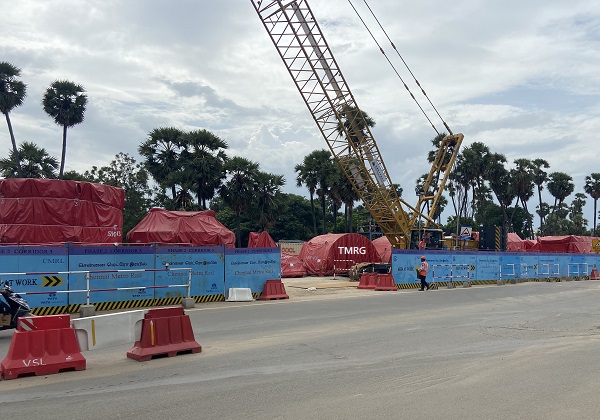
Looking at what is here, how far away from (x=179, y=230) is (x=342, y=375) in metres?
21.5

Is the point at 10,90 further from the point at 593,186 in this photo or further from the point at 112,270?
the point at 593,186

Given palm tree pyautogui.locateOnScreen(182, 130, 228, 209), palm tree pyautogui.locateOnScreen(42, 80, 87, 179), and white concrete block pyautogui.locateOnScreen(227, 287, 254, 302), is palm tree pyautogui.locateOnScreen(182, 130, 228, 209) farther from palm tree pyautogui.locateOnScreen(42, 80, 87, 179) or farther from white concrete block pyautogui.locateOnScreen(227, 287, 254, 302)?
white concrete block pyautogui.locateOnScreen(227, 287, 254, 302)

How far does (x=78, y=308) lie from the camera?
15953 millimetres

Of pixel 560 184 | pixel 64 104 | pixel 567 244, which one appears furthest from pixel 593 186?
pixel 64 104

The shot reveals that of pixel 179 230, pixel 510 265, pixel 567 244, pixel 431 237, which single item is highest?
pixel 179 230

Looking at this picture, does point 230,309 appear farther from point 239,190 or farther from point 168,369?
point 239,190

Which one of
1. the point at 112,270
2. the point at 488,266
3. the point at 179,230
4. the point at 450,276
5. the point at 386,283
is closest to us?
the point at 112,270

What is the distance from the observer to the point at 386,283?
26.0 m

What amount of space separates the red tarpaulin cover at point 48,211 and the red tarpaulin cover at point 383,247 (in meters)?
22.4

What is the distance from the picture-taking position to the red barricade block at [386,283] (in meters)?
25.9

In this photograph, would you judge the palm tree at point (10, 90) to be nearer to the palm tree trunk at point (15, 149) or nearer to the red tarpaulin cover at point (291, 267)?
the palm tree trunk at point (15, 149)

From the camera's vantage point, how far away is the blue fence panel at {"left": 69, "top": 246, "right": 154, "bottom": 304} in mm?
16188

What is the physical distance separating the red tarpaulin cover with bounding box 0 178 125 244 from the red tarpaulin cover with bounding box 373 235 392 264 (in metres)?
22.4

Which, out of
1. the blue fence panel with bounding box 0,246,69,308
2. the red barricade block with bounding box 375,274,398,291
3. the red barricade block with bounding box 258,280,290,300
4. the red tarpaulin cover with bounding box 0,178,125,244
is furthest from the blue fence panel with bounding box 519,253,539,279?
the blue fence panel with bounding box 0,246,69,308
